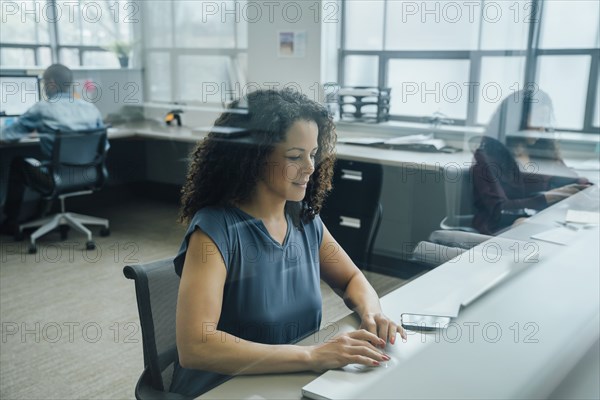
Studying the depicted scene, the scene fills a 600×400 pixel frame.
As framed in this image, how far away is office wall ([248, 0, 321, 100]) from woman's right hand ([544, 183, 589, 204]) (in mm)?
1126

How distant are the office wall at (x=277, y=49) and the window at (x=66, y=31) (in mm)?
194

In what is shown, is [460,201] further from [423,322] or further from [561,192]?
[423,322]

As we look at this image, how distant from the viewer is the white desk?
2.65 ft

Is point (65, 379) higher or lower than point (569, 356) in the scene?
lower

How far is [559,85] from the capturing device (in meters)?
1.74

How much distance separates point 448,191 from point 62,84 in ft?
3.72

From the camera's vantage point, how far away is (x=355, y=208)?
1.12 metres

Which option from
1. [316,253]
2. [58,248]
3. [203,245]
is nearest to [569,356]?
[316,253]

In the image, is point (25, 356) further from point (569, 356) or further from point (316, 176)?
point (569, 356)

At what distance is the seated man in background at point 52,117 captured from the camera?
961mm

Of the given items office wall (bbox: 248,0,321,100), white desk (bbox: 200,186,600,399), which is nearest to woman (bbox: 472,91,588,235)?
white desk (bbox: 200,186,600,399)

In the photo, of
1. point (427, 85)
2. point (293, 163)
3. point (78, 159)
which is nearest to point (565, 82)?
point (427, 85)

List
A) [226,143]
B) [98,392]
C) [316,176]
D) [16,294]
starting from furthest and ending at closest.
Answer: [16,294] → [98,392] → [316,176] → [226,143]

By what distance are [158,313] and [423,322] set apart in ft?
1.45
